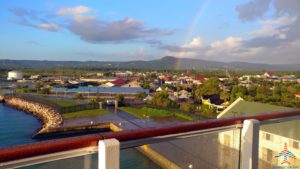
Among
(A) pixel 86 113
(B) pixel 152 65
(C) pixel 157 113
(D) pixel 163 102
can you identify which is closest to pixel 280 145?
(C) pixel 157 113

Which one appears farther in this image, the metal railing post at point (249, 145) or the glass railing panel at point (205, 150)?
the metal railing post at point (249, 145)

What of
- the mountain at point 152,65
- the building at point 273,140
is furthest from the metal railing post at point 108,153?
the mountain at point 152,65

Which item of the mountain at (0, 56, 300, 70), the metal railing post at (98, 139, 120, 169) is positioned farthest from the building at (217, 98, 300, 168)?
the mountain at (0, 56, 300, 70)

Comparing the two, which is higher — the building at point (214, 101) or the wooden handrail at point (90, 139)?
the wooden handrail at point (90, 139)

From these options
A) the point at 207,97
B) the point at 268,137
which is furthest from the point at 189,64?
the point at 268,137

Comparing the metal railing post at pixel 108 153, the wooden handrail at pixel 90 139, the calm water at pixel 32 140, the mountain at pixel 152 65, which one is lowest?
the calm water at pixel 32 140

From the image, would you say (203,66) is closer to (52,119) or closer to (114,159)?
(52,119)

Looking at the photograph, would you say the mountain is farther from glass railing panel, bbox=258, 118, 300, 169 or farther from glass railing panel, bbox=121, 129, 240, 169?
glass railing panel, bbox=121, 129, 240, 169

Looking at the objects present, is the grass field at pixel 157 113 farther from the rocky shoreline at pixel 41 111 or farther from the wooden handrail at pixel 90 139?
the wooden handrail at pixel 90 139
